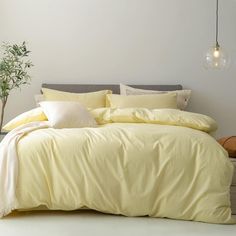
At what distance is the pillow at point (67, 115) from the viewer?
11.2 ft

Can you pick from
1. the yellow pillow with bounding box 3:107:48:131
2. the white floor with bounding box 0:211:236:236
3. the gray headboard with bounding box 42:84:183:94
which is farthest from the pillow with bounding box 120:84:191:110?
the white floor with bounding box 0:211:236:236

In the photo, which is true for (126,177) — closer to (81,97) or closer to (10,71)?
(81,97)

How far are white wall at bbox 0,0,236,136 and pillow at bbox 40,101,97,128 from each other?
4.71ft

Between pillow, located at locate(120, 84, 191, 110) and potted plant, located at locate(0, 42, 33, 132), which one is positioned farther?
pillow, located at locate(120, 84, 191, 110)

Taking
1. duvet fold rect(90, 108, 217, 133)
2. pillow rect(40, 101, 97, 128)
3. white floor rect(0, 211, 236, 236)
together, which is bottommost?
white floor rect(0, 211, 236, 236)

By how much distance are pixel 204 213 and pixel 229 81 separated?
9.19ft

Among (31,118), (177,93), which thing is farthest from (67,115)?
(177,93)

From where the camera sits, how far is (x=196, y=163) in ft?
9.20

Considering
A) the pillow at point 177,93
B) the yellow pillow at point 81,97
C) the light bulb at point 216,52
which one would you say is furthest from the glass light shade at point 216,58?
the yellow pillow at point 81,97

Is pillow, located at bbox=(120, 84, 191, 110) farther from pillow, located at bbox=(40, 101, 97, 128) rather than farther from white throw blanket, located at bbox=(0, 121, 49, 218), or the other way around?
white throw blanket, located at bbox=(0, 121, 49, 218)

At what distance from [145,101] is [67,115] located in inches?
49.1

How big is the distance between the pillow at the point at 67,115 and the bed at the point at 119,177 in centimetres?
60

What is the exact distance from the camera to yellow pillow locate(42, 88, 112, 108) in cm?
454

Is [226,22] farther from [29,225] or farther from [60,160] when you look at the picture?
[29,225]
